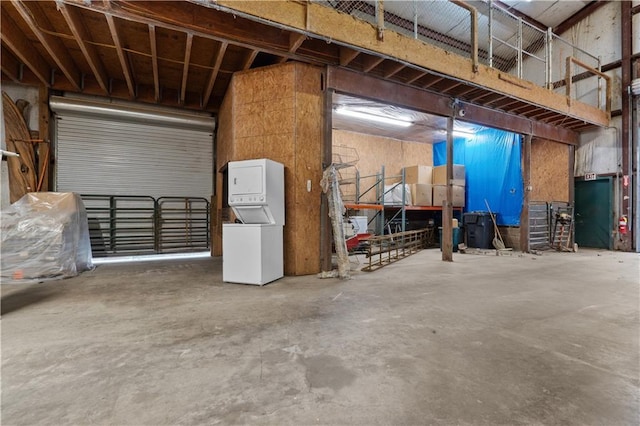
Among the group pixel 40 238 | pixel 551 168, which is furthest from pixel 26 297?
pixel 551 168

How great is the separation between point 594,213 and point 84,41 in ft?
41.1

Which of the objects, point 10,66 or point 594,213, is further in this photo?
point 594,213

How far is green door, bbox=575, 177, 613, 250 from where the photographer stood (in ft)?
26.2

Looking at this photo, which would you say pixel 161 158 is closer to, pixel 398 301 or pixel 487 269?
pixel 398 301

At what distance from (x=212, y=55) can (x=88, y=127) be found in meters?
3.32

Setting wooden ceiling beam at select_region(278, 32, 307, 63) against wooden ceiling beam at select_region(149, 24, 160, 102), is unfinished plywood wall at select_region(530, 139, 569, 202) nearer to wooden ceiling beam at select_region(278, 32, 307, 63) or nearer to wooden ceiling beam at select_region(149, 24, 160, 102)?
wooden ceiling beam at select_region(278, 32, 307, 63)

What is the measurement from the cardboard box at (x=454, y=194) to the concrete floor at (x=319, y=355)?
5.02 m

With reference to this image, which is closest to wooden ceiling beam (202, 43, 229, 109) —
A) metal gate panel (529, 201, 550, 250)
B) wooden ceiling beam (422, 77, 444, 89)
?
wooden ceiling beam (422, 77, 444, 89)

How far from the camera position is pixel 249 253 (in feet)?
12.5

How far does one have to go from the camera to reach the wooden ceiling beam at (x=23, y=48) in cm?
389

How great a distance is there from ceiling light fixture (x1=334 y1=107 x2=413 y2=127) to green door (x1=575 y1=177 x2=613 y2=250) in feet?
18.9

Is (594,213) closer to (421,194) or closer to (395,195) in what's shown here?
(421,194)

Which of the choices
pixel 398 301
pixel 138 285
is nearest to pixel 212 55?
pixel 138 285

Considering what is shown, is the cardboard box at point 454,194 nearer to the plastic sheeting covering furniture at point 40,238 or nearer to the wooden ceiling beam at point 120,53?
the wooden ceiling beam at point 120,53
